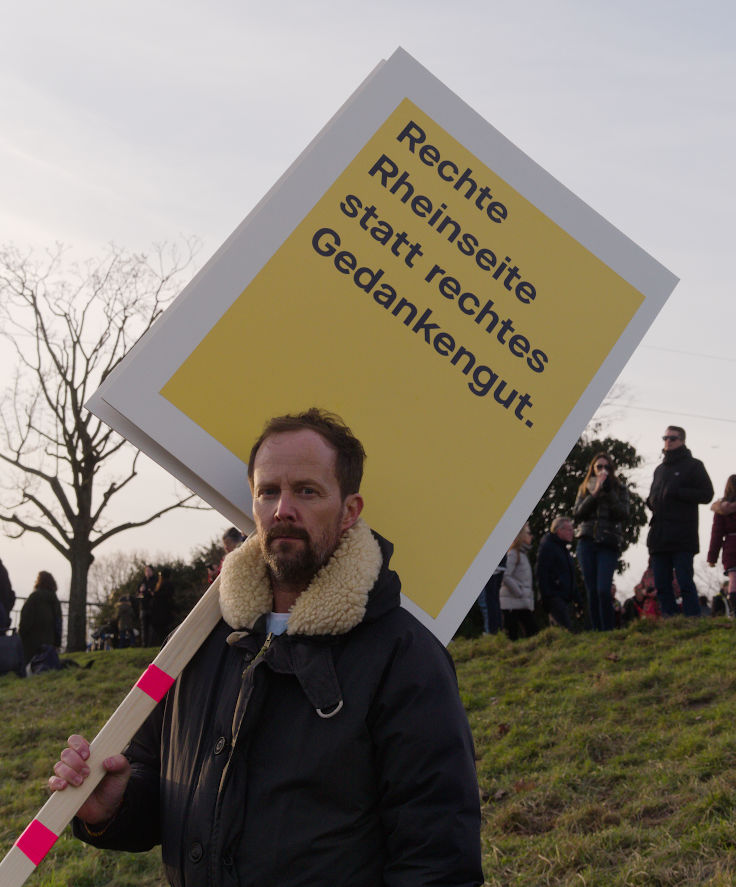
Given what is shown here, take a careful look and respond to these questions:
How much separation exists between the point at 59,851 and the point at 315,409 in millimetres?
5415

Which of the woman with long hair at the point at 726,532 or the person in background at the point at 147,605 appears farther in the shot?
the person in background at the point at 147,605

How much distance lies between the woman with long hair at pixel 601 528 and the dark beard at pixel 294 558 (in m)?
Answer: 7.74

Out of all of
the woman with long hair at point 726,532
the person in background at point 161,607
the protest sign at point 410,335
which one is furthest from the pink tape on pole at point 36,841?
the person in background at point 161,607

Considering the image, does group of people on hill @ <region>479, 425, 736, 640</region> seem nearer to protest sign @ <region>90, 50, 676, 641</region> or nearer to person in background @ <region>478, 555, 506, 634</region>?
person in background @ <region>478, 555, 506, 634</region>

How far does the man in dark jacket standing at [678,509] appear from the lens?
934 centimetres

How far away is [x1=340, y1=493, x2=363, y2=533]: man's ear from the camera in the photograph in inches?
97.6

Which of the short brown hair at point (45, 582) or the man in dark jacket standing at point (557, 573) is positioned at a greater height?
the man in dark jacket standing at point (557, 573)

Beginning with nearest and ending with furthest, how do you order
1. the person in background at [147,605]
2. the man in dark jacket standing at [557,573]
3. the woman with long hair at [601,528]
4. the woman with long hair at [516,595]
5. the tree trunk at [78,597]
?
the woman with long hair at [601,528]
the woman with long hair at [516,595]
the man in dark jacket standing at [557,573]
the person in background at [147,605]
the tree trunk at [78,597]

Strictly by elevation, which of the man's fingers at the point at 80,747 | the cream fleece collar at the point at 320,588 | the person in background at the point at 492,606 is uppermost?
the person in background at the point at 492,606

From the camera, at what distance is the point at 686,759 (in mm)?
6332

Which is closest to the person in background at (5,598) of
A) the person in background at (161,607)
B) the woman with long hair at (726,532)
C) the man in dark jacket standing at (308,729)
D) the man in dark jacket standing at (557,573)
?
the person in background at (161,607)

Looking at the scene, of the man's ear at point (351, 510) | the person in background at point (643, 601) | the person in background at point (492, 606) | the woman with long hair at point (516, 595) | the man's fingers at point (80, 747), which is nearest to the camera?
the man's fingers at point (80, 747)

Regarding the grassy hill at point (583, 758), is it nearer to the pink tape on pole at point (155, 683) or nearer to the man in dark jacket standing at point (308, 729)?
the man in dark jacket standing at point (308, 729)

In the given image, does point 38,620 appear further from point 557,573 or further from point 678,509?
point 678,509
